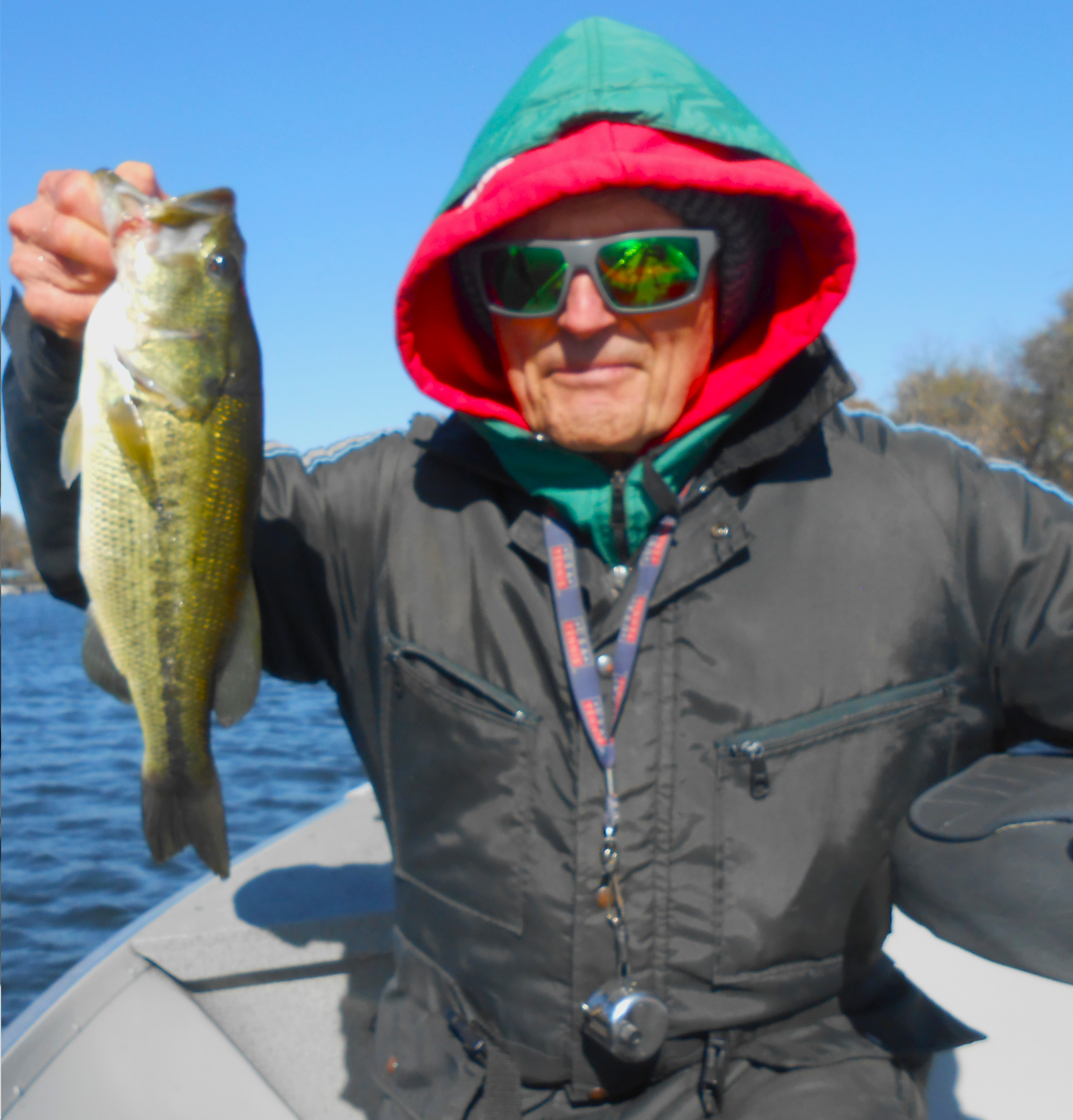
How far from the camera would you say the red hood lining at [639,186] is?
6.46 feet

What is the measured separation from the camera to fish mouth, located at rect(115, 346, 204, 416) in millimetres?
1848

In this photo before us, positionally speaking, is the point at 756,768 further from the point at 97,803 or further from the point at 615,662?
the point at 97,803

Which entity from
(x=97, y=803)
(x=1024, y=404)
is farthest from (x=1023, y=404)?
(x=97, y=803)

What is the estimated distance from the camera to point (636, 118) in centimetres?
206

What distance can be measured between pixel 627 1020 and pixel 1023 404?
53545 mm

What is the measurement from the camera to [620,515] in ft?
6.93

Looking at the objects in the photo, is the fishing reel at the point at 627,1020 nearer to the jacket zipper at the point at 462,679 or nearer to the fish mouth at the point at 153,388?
the jacket zipper at the point at 462,679

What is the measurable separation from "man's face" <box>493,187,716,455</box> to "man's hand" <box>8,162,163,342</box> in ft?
2.78

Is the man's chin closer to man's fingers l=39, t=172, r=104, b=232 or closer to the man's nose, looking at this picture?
the man's nose

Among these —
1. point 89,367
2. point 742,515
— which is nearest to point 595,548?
point 742,515

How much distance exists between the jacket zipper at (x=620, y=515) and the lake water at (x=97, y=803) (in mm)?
2401

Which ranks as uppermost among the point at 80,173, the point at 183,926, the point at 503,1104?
the point at 80,173

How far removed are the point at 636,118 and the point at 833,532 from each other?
1.00m

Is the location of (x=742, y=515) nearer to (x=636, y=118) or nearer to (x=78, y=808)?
(x=636, y=118)
